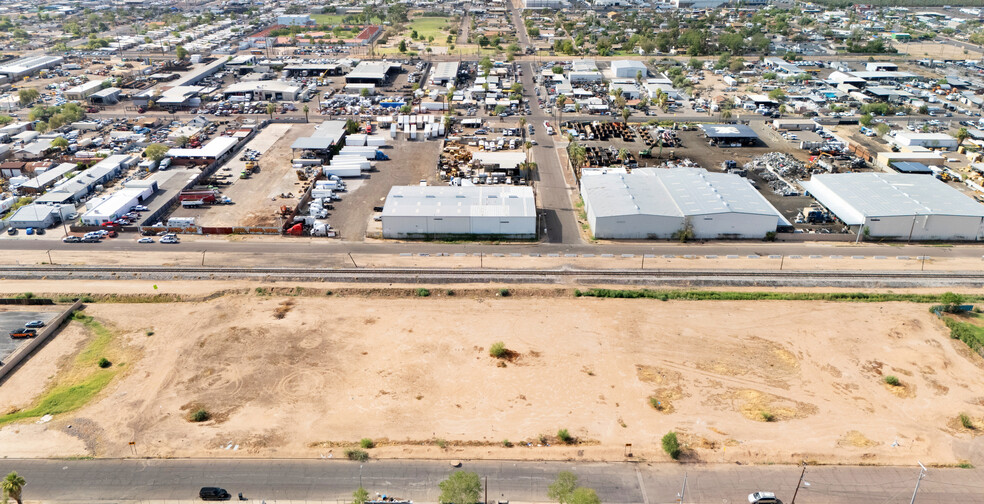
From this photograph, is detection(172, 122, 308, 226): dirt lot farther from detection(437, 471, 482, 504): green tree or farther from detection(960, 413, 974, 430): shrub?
detection(960, 413, 974, 430): shrub

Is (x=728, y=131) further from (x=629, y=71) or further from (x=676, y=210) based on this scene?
(x=629, y=71)

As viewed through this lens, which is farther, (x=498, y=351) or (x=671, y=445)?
(x=498, y=351)

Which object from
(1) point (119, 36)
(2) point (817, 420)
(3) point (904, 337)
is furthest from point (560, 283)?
(1) point (119, 36)

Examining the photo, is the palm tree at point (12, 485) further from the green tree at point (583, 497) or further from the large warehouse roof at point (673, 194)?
the large warehouse roof at point (673, 194)

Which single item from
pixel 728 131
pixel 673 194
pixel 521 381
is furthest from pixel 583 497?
pixel 728 131

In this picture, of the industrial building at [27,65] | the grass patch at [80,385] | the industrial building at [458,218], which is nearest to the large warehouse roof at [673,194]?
the industrial building at [458,218]
